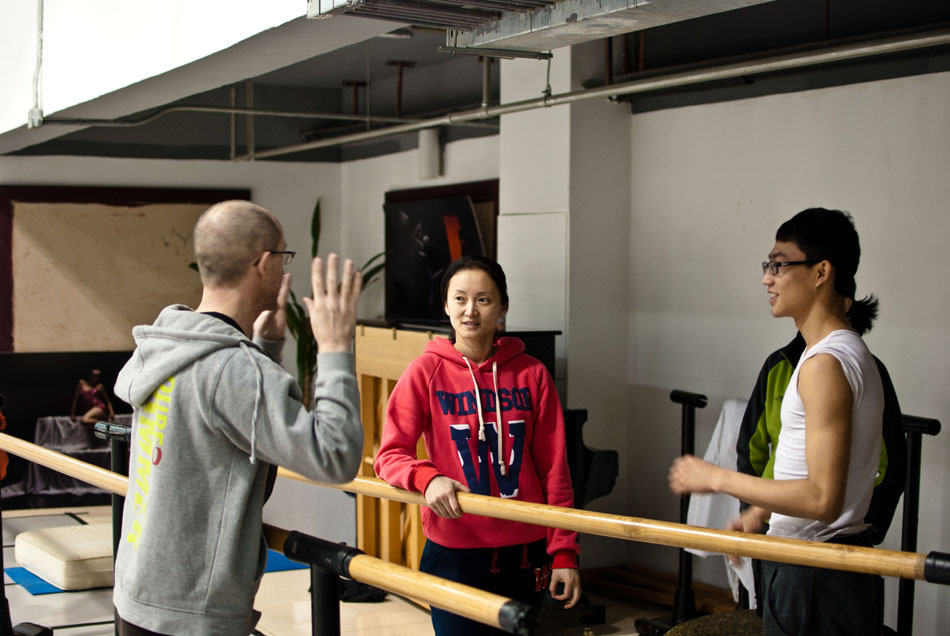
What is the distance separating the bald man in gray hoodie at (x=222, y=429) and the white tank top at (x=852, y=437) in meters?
0.88

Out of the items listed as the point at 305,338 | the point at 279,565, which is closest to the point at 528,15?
the point at 279,565

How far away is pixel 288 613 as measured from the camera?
4785 millimetres

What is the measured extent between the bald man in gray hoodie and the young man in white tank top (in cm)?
76

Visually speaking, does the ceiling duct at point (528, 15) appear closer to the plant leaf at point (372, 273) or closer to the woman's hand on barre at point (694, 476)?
the woman's hand on barre at point (694, 476)

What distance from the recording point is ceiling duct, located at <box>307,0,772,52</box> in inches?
81.0

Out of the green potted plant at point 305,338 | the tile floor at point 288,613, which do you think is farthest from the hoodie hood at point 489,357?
the green potted plant at point 305,338

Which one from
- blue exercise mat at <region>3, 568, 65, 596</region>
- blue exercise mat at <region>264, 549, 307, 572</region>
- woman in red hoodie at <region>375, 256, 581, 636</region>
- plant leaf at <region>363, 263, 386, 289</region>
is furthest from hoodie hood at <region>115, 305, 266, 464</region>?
plant leaf at <region>363, 263, 386, 289</region>

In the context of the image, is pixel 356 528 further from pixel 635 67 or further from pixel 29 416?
pixel 29 416

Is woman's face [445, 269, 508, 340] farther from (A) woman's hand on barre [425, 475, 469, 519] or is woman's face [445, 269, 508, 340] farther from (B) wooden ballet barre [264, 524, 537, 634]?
(B) wooden ballet barre [264, 524, 537, 634]

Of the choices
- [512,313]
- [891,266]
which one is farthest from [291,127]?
[891,266]

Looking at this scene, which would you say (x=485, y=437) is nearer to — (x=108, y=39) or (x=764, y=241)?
(x=108, y=39)

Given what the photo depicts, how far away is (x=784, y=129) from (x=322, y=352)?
3206mm

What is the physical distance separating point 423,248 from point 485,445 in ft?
14.9

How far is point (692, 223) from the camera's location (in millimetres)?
4770
